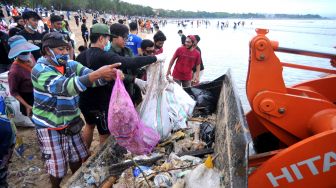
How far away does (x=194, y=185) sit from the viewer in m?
2.02

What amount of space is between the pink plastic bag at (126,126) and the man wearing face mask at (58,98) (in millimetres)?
195

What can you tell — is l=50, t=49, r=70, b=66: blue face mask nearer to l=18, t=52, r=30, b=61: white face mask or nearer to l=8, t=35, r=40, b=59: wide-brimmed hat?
l=8, t=35, r=40, b=59: wide-brimmed hat

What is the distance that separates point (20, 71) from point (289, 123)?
330cm

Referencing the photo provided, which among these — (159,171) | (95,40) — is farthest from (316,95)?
(95,40)

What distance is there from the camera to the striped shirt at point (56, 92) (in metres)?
2.22

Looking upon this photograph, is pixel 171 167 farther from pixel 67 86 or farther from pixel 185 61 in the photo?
pixel 185 61

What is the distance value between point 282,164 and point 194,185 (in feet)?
2.20

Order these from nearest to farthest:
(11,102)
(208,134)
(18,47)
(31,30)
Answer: (208,134)
(18,47)
(11,102)
(31,30)

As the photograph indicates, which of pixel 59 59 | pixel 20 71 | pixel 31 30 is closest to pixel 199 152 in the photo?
pixel 59 59

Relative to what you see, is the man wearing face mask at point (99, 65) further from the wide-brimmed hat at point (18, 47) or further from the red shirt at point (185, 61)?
the red shirt at point (185, 61)

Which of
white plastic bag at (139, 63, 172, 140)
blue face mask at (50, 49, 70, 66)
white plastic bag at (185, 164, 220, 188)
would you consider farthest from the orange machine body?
blue face mask at (50, 49, 70, 66)

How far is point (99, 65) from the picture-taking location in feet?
9.34

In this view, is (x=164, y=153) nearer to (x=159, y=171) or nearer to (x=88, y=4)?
(x=159, y=171)

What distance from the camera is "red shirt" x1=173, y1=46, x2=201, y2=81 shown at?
19.7 ft
